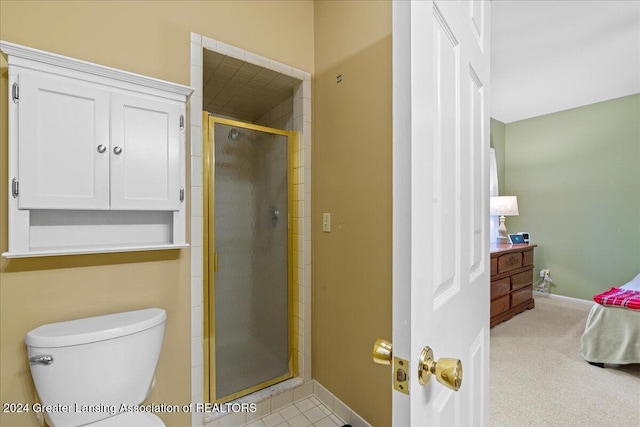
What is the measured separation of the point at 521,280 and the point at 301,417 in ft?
9.65

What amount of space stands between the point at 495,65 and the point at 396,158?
3.08 m

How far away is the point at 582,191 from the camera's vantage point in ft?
12.5

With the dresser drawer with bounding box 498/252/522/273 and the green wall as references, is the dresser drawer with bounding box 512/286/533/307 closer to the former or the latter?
the dresser drawer with bounding box 498/252/522/273

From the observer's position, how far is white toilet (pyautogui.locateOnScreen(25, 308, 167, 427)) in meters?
1.08

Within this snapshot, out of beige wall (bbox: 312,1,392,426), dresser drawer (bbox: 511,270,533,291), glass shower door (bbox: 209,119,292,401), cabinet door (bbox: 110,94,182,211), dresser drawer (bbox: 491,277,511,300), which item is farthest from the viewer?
dresser drawer (bbox: 511,270,533,291)

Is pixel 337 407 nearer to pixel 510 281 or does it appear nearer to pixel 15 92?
pixel 15 92

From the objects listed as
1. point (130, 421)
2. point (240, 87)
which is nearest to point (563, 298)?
point (240, 87)

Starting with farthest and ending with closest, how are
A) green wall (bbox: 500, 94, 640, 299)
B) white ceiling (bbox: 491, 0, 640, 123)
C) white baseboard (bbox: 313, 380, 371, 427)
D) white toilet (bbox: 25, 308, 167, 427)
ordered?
green wall (bbox: 500, 94, 640, 299) < white ceiling (bbox: 491, 0, 640, 123) < white baseboard (bbox: 313, 380, 371, 427) < white toilet (bbox: 25, 308, 167, 427)

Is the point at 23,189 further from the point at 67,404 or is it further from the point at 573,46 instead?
the point at 573,46

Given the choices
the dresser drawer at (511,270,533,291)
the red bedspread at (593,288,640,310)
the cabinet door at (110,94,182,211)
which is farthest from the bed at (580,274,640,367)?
the cabinet door at (110,94,182,211)

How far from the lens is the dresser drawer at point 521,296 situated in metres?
3.31

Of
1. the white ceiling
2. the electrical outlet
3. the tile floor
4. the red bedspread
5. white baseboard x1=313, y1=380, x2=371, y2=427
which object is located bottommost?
the tile floor

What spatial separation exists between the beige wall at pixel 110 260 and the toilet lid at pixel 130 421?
0.28 metres

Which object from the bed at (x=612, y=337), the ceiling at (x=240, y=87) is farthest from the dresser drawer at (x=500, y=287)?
the ceiling at (x=240, y=87)
